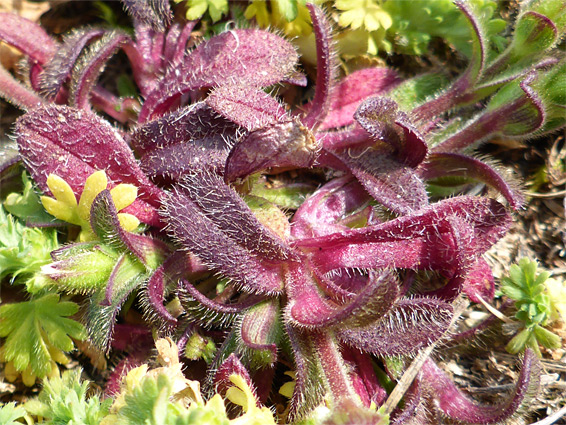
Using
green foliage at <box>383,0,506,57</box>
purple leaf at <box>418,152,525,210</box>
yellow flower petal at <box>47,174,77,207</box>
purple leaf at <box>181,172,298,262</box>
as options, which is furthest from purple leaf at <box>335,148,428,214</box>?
yellow flower petal at <box>47,174,77,207</box>

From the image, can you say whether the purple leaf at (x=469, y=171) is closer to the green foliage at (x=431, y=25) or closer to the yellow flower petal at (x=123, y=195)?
the green foliage at (x=431, y=25)

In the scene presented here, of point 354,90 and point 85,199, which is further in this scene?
point 354,90

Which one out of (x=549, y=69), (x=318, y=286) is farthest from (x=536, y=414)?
(x=549, y=69)

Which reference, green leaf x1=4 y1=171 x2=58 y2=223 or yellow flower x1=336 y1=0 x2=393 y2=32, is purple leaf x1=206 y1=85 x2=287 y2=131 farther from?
green leaf x1=4 y1=171 x2=58 y2=223

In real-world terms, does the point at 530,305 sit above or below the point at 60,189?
below

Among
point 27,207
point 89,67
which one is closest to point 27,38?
point 89,67

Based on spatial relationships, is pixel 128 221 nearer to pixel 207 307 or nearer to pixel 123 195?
pixel 123 195

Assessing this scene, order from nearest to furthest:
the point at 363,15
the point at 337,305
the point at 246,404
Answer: the point at 246,404 < the point at 337,305 < the point at 363,15
